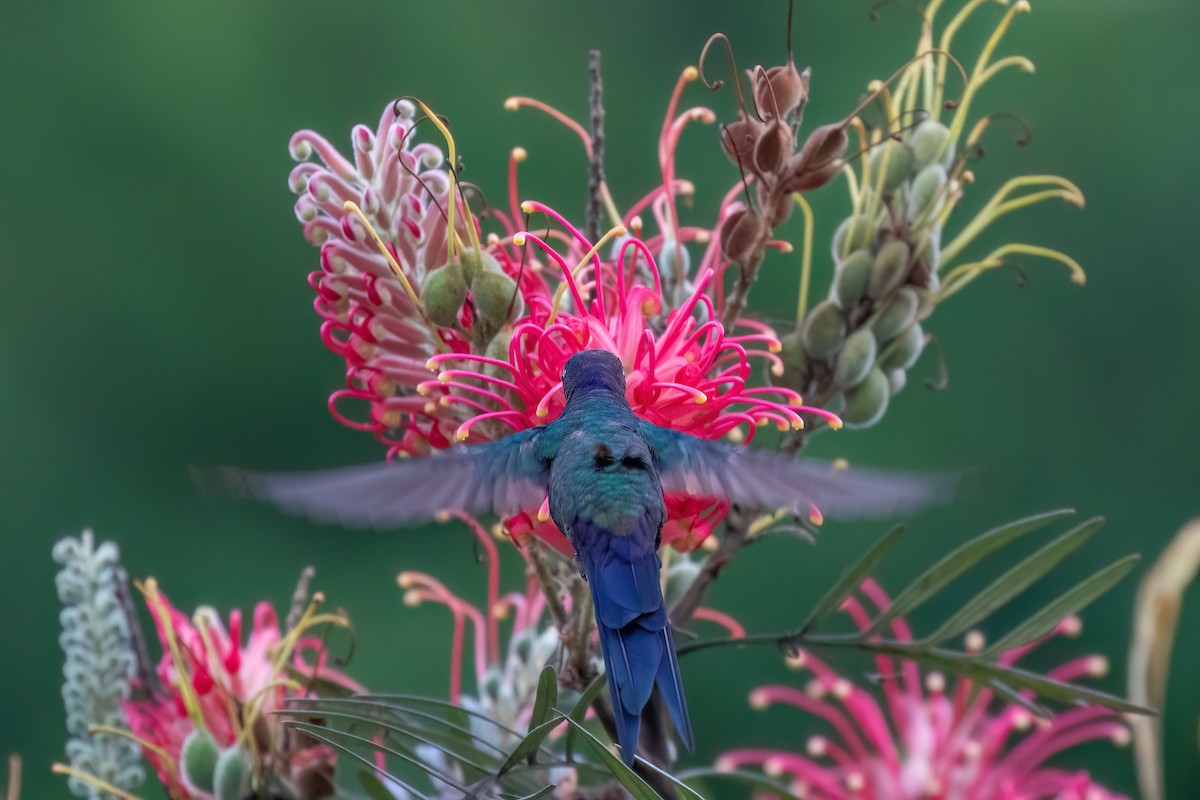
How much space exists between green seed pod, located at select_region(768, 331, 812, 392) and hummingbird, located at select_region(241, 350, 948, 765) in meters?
0.06

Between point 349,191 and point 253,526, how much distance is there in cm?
98

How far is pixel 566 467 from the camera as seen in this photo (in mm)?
579

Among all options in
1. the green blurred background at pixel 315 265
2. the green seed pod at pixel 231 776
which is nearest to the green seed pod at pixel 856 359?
the green seed pod at pixel 231 776

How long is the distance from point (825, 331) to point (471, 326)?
0.54 feet

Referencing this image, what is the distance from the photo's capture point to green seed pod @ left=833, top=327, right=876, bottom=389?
58cm

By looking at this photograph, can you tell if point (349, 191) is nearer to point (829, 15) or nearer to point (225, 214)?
point (225, 214)

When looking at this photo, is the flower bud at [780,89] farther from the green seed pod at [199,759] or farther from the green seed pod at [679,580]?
the green seed pod at [199,759]

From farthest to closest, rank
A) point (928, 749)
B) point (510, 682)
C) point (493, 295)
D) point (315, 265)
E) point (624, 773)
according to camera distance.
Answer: point (315, 265) < point (928, 749) < point (510, 682) < point (493, 295) < point (624, 773)

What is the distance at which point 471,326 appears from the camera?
54 cm

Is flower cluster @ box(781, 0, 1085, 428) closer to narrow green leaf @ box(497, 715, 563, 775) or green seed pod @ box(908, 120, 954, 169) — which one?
green seed pod @ box(908, 120, 954, 169)

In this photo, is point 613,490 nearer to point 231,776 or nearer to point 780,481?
point 780,481

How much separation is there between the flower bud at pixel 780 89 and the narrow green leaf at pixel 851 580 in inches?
7.1

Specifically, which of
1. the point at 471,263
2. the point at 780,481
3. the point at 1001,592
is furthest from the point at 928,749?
the point at 471,263

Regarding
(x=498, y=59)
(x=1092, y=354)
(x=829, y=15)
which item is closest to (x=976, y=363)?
(x=1092, y=354)
